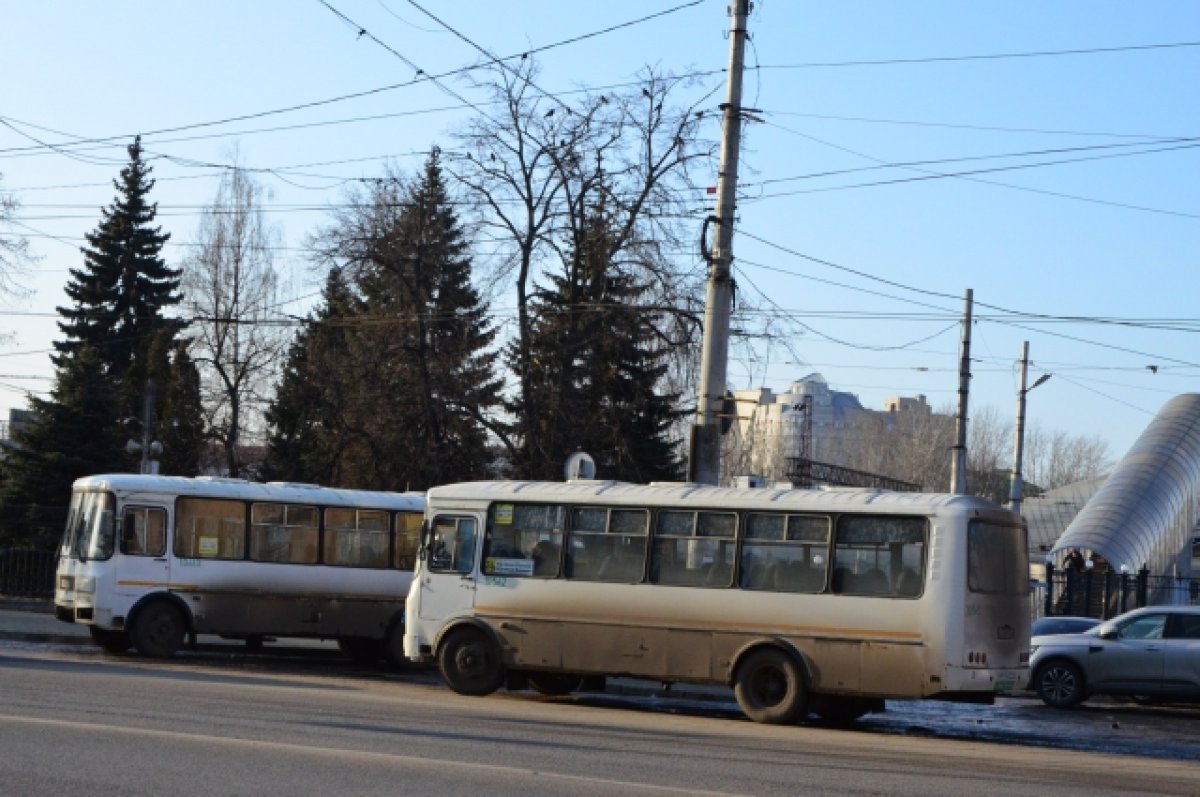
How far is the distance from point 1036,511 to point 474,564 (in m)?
70.1

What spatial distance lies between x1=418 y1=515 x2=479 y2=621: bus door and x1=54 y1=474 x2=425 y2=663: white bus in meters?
5.11

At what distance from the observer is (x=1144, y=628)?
22.8m

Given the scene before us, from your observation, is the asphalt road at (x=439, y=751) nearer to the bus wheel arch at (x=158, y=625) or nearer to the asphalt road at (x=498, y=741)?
the asphalt road at (x=498, y=741)

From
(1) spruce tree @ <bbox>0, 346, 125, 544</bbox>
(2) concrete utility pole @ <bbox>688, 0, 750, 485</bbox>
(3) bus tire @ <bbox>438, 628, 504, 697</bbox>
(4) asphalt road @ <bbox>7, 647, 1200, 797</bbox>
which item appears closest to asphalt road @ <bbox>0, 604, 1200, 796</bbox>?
(4) asphalt road @ <bbox>7, 647, 1200, 797</bbox>

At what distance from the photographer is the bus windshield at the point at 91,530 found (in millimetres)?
24438

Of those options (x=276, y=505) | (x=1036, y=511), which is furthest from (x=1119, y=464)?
(x=276, y=505)

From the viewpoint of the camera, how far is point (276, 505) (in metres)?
25.6

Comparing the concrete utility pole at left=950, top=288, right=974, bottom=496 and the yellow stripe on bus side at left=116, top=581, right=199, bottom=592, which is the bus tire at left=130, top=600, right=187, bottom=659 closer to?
the yellow stripe on bus side at left=116, top=581, right=199, bottom=592

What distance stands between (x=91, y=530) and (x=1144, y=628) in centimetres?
1610

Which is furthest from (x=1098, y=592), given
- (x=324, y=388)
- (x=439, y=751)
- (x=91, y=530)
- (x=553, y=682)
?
(x=439, y=751)

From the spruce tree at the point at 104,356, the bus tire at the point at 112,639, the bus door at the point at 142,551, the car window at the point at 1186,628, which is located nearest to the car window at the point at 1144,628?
the car window at the point at 1186,628

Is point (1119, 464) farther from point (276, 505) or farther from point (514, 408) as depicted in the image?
point (276, 505)

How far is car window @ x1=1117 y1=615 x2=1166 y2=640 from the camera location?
22734 mm

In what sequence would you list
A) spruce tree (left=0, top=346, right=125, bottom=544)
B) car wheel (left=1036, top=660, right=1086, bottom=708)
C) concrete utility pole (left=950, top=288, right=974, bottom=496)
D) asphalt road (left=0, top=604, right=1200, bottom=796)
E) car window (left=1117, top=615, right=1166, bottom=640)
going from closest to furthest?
asphalt road (left=0, top=604, right=1200, bottom=796) → car window (left=1117, top=615, right=1166, bottom=640) → car wheel (left=1036, top=660, right=1086, bottom=708) → concrete utility pole (left=950, top=288, right=974, bottom=496) → spruce tree (left=0, top=346, right=125, bottom=544)
